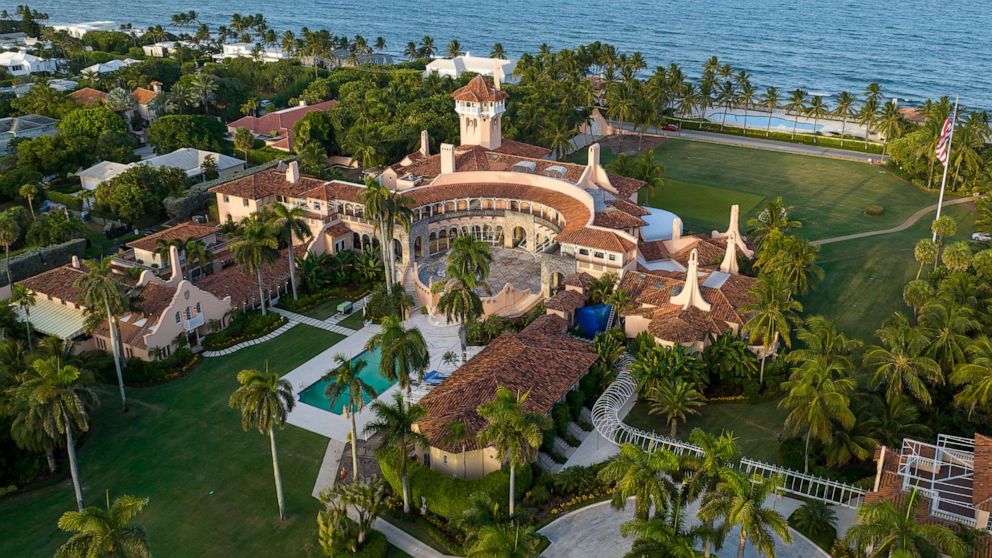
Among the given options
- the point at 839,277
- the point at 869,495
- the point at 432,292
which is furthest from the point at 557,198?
the point at 869,495

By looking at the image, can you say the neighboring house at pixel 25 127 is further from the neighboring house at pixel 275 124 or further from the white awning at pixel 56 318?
the white awning at pixel 56 318

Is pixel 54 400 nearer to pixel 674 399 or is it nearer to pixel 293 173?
pixel 674 399

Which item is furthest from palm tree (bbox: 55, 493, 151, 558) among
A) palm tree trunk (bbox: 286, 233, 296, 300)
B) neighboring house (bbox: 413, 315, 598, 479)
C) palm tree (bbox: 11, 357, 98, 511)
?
palm tree trunk (bbox: 286, 233, 296, 300)

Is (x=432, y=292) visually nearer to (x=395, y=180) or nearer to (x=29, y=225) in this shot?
(x=395, y=180)

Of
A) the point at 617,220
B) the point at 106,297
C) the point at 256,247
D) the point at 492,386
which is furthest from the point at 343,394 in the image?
the point at 617,220

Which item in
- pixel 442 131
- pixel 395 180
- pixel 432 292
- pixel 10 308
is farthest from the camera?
pixel 442 131

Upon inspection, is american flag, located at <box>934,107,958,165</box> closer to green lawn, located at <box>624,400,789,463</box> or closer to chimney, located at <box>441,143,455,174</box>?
green lawn, located at <box>624,400,789,463</box>

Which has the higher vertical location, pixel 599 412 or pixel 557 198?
pixel 557 198
